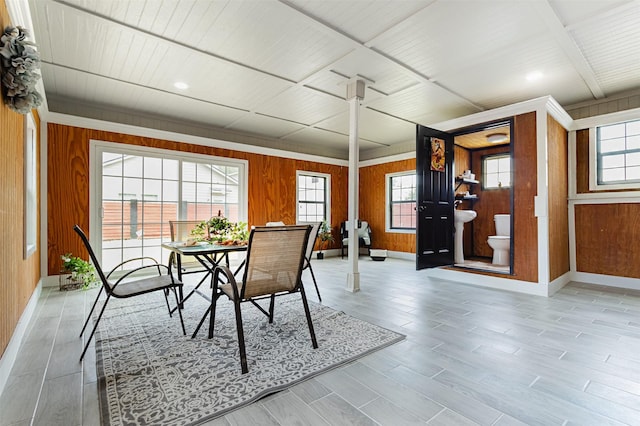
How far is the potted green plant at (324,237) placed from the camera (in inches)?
274

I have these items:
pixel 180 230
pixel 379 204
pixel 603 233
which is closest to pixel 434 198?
pixel 603 233

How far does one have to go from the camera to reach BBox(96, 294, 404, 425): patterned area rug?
1.55 m

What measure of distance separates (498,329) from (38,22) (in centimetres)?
490

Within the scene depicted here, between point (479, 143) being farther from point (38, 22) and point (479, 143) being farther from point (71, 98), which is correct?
point (71, 98)

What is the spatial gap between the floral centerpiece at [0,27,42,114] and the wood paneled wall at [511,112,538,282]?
195 inches

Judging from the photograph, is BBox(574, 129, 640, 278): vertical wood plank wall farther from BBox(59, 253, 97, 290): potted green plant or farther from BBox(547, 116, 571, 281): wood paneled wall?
BBox(59, 253, 97, 290): potted green plant

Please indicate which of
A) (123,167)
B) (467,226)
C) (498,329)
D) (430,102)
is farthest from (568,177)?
(123,167)

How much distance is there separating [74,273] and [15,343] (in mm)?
2265

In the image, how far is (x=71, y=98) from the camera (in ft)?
14.2

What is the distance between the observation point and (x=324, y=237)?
7113 millimetres

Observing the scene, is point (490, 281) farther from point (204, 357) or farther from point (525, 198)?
point (204, 357)

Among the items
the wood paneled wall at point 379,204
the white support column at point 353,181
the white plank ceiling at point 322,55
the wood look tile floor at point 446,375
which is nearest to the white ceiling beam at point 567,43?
the white plank ceiling at point 322,55

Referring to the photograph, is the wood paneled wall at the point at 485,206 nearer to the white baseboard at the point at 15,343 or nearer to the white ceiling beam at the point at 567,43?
the white ceiling beam at the point at 567,43

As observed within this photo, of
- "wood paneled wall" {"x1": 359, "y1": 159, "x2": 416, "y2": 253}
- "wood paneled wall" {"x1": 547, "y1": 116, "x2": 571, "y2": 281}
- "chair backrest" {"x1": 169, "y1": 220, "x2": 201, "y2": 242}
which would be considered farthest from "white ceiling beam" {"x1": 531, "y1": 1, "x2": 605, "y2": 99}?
"chair backrest" {"x1": 169, "y1": 220, "x2": 201, "y2": 242}
